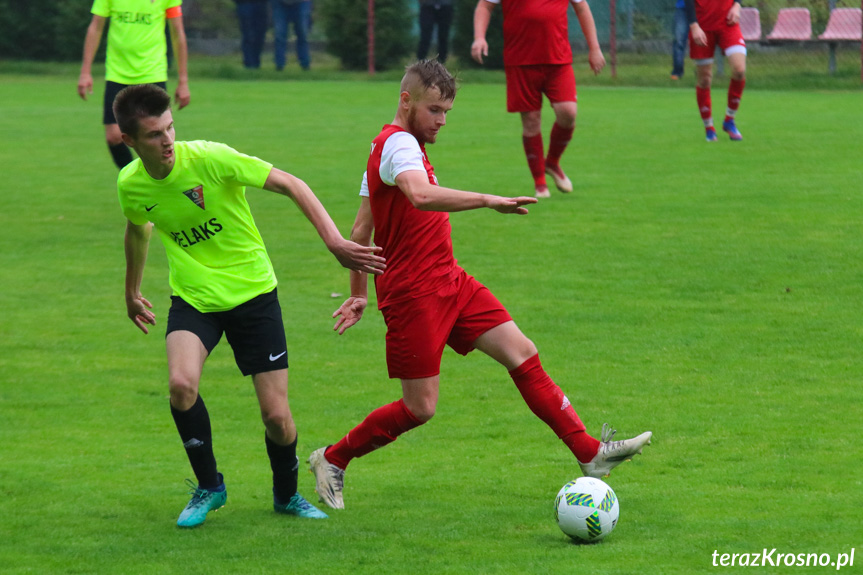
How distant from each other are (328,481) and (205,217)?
48.7 inches

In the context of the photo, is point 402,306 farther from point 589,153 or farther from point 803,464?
point 589,153

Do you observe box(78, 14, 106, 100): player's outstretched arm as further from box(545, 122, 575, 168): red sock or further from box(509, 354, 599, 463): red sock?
box(509, 354, 599, 463): red sock

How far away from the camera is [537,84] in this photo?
11.6m

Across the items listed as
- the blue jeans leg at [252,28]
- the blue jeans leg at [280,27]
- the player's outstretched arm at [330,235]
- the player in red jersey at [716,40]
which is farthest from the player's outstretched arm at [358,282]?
the blue jeans leg at [252,28]

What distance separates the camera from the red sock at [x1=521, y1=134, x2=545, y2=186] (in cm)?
1167

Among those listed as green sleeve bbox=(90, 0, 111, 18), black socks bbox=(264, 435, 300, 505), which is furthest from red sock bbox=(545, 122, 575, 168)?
black socks bbox=(264, 435, 300, 505)

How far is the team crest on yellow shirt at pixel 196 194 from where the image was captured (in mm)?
5078

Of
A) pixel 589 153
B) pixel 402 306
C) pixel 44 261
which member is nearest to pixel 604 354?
pixel 402 306

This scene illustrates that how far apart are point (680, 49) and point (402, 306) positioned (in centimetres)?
1971

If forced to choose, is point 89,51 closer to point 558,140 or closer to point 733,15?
point 558,140

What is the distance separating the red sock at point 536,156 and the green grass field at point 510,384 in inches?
13.4

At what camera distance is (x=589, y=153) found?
14953 mm

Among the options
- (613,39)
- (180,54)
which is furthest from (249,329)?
(613,39)

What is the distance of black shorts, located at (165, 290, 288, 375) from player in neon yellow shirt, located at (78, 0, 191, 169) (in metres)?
6.67
